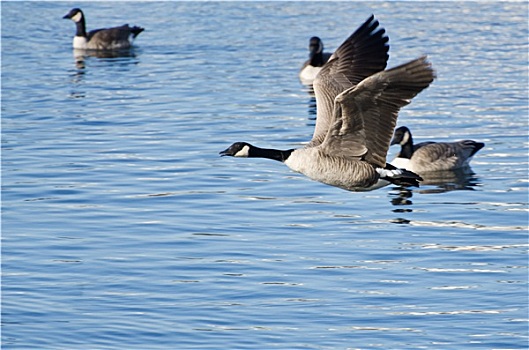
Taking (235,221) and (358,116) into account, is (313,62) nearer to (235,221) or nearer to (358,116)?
(235,221)

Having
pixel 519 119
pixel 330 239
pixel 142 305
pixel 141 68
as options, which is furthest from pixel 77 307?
pixel 141 68

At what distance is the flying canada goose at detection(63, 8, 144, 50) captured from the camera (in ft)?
92.3

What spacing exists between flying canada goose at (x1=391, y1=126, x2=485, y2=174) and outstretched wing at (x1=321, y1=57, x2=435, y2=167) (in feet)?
20.9

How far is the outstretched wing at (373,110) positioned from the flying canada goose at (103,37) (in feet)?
62.2

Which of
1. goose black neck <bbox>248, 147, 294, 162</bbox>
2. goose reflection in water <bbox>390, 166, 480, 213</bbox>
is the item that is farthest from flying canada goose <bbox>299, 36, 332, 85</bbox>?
goose black neck <bbox>248, 147, 294, 162</bbox>

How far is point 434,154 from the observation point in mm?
16344

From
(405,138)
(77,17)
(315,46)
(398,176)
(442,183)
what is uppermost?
(398,176)

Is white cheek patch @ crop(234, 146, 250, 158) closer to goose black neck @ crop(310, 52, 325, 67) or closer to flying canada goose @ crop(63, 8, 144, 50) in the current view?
goose black neck @ crop(310, 52, 325, 67)

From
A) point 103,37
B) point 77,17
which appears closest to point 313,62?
point 103,37

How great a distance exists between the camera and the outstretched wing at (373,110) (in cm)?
872

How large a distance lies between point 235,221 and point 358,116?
429cm

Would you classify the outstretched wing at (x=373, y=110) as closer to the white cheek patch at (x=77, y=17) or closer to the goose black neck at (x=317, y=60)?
the goose black neck at (x=317, y=60)

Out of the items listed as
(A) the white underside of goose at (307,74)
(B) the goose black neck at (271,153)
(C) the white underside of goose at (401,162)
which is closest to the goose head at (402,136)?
(C) the white underside of goose at (401,162)

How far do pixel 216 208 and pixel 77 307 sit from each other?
3865 millimetres
